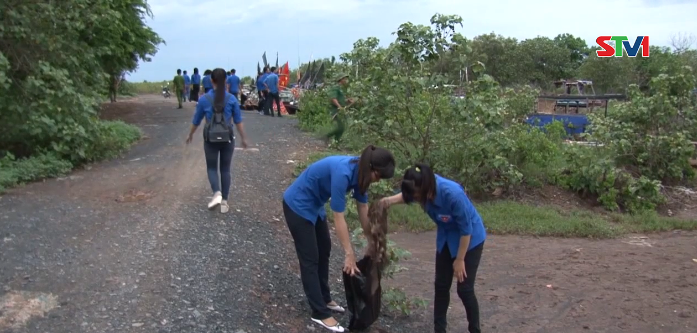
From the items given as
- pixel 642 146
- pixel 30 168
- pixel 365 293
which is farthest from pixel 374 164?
pixel 642 146

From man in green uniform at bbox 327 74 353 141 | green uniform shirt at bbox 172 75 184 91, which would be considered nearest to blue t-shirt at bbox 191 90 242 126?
man in green uniform at bbox 327 74 353 141

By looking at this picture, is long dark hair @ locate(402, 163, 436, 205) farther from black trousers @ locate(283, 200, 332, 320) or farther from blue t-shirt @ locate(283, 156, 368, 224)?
black trousers @ locate(283, 200, 332, 320)

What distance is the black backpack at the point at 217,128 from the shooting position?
23.0ft

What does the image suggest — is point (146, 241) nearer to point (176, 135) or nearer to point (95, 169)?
point (95, 169)

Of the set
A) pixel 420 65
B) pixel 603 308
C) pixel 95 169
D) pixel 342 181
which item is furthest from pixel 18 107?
pixel 603 308

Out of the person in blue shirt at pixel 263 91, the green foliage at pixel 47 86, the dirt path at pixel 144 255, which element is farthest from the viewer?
the person in blue shirt at pixel 263 91

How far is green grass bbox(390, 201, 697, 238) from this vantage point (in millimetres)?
9391

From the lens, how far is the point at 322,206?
4.80 meters

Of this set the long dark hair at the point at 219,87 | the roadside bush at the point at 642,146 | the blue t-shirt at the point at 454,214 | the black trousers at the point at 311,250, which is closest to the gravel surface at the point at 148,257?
the black trousers at the point at 311,250

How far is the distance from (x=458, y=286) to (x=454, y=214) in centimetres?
67

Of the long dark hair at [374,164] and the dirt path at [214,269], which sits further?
the dirt path at [214,269]

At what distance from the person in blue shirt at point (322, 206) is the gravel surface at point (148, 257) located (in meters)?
0.31

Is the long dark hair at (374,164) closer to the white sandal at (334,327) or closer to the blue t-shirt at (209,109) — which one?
the white sandal at (334,327)

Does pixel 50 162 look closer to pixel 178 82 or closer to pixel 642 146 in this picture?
pixel 642 146
